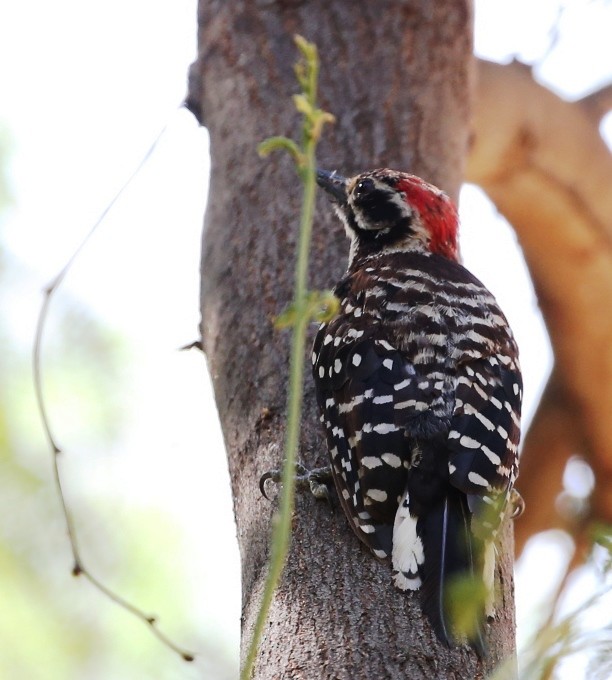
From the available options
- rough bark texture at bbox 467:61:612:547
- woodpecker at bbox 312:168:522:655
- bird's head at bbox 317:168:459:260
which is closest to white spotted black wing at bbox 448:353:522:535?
woodpecker at bbox 312:168:522:655

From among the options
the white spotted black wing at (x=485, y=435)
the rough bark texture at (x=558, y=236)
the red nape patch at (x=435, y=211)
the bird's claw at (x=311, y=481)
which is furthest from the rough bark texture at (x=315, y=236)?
the rough bark texture at (x=558, y=236)

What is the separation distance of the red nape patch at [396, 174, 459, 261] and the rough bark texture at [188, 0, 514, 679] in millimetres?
151

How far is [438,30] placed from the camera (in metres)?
4.42

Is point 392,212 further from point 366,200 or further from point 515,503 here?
point 515,503

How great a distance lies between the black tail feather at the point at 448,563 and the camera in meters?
2.40

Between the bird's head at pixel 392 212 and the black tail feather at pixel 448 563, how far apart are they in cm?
146

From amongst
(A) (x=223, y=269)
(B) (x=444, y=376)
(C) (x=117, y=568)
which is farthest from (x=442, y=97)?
(C) (x=117, y=568)

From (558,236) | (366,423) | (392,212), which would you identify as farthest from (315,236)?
(558,236)

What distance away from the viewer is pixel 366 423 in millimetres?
2879

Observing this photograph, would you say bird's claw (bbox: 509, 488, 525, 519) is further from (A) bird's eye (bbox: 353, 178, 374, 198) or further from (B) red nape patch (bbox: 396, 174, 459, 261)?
(A) bird's eye (bbox: 353, 178, 374, 198)

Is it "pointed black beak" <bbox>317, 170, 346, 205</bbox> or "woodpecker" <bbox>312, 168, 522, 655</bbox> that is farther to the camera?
"pointed black beak" <bbox>317, 170, 346, 205</bbox>

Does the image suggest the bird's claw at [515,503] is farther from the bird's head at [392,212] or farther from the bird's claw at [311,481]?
the bird's head at [392,212]

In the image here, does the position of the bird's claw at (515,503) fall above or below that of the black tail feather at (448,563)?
below

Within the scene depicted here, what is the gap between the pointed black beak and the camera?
13.0ft
